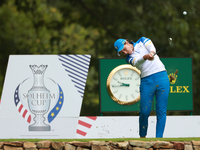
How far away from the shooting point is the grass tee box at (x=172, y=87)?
8.48 meters

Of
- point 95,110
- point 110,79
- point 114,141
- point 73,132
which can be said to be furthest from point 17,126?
point 95,110

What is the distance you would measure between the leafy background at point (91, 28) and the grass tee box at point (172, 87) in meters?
5.11

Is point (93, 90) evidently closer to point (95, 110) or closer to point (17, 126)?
point (95, 110)

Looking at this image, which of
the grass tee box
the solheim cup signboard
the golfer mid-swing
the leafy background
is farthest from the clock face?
the leafy background

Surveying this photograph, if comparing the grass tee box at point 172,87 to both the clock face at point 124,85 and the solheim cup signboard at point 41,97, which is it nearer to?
the clock face at point 124,85

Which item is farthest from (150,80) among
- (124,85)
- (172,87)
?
(172,87)

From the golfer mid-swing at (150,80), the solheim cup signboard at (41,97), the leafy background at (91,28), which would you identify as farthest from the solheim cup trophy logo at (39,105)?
the leafy background at (91,28)

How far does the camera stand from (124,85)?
8.48 meters

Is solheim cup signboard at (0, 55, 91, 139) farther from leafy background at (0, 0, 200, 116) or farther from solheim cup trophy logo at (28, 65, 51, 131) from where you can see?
leafy background at (0, 0, 200, 116)

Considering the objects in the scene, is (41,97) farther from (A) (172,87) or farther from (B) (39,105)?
(A) (172,87)

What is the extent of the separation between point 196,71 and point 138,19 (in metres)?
2.59

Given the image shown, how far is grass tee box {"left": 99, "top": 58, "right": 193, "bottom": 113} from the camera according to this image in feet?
27.8

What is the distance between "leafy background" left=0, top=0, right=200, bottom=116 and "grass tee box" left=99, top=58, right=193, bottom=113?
16.8 ft

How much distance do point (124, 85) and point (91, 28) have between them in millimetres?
7488
